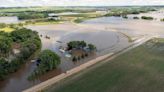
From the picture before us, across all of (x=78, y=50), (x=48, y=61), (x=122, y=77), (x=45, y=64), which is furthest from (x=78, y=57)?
→ (x=122, y=77)

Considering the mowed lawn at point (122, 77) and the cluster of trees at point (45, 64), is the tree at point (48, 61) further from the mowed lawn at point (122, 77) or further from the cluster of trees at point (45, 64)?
the mowed lawn at point (122, 77)

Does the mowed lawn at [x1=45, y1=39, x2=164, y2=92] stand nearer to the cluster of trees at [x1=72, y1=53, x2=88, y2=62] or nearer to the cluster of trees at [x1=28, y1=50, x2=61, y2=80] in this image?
the cluster of trees at [x1=28, y1=50, x2=61, y2=80]

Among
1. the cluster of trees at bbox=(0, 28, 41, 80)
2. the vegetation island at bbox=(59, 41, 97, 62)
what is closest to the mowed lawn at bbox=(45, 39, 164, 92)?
the vegetation island at bbox=(59, 41, 97, 62)

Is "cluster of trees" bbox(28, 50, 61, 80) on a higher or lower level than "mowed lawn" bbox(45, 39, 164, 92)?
higher

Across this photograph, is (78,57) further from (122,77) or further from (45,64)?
(122,77)

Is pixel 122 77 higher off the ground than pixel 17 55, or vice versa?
pixel 17 55

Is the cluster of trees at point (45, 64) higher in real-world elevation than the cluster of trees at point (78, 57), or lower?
higher

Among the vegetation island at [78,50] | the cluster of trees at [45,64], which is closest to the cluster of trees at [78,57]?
the vegetation island at [78,50]

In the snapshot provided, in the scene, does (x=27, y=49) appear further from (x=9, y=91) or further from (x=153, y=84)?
(x=153, y=84)

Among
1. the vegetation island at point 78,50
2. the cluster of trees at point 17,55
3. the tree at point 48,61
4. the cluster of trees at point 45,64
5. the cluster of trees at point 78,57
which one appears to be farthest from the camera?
the vegetation island at point 78,50
